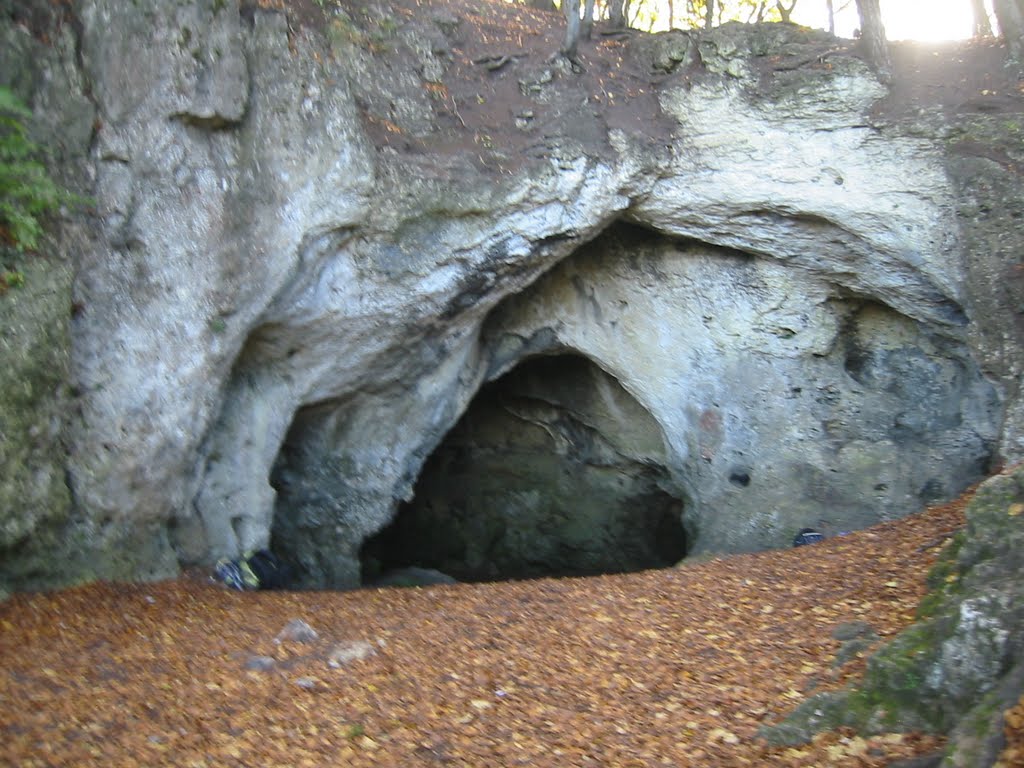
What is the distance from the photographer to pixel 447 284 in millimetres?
10445

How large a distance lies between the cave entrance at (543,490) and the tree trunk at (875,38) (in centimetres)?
581

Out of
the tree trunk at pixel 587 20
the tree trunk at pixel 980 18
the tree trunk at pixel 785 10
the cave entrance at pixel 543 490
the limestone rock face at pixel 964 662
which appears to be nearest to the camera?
the limestone rock face at pixel 964 662

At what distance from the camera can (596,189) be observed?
34.9ft

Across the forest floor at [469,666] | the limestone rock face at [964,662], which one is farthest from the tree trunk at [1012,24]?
the limestone rock face at [964,662]

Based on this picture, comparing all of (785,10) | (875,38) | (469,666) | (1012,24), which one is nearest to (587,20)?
(875,38)

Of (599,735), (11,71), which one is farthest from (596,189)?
(599,735)

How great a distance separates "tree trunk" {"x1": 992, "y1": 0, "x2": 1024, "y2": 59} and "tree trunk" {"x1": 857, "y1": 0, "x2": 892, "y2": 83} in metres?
1.29

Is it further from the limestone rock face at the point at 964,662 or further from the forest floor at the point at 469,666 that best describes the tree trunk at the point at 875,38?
the limestone rock face at the point at 964,662

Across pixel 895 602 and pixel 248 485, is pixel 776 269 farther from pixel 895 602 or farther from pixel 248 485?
pixel 248 485

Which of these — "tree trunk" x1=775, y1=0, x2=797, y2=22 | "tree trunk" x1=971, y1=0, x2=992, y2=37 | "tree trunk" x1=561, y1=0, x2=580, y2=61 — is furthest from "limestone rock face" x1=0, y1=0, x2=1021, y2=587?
"tree trunk" x1=775, y1=0, x2=797, y2=22

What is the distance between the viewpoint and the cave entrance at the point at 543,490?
47.2ft

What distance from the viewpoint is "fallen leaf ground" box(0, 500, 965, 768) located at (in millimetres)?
4715

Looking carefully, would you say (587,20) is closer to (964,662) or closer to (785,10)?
(785,10)

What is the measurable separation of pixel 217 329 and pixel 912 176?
7.86 metres
